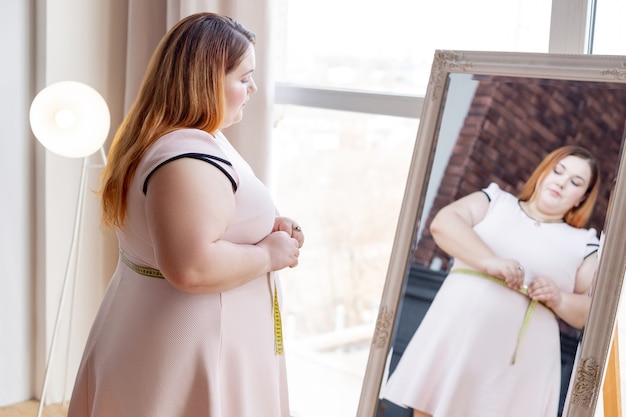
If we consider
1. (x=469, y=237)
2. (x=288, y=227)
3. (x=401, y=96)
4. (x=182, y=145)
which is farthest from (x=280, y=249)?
(x=401, y=96)

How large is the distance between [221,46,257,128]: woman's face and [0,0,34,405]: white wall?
63.7 inches

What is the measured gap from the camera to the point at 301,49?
314 cm

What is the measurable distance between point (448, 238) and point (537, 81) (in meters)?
0.42

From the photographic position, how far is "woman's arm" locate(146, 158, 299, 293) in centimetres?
152

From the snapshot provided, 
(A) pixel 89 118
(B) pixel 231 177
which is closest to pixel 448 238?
(B) pixel 231 177

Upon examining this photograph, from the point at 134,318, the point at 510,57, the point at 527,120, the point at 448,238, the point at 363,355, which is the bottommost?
the point at 363,355

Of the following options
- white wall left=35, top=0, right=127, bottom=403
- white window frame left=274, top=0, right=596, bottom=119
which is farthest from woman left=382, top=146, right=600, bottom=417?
white wall left=35, top=0, right=127, bottom=403

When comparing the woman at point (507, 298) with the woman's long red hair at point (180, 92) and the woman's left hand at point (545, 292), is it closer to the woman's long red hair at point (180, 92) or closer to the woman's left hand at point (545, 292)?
the woman's left hand at point (545, 292)

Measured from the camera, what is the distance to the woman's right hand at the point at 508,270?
1794 mm

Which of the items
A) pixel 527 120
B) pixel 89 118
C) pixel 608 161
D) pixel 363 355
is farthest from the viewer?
pixel 363 355

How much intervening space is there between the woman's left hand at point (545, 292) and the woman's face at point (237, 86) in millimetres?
771

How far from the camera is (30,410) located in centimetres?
318

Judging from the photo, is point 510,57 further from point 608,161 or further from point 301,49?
point 301,49

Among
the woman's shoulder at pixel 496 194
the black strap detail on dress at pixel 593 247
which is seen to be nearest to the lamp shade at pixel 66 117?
the woman's shoulder at pixel 496 194
